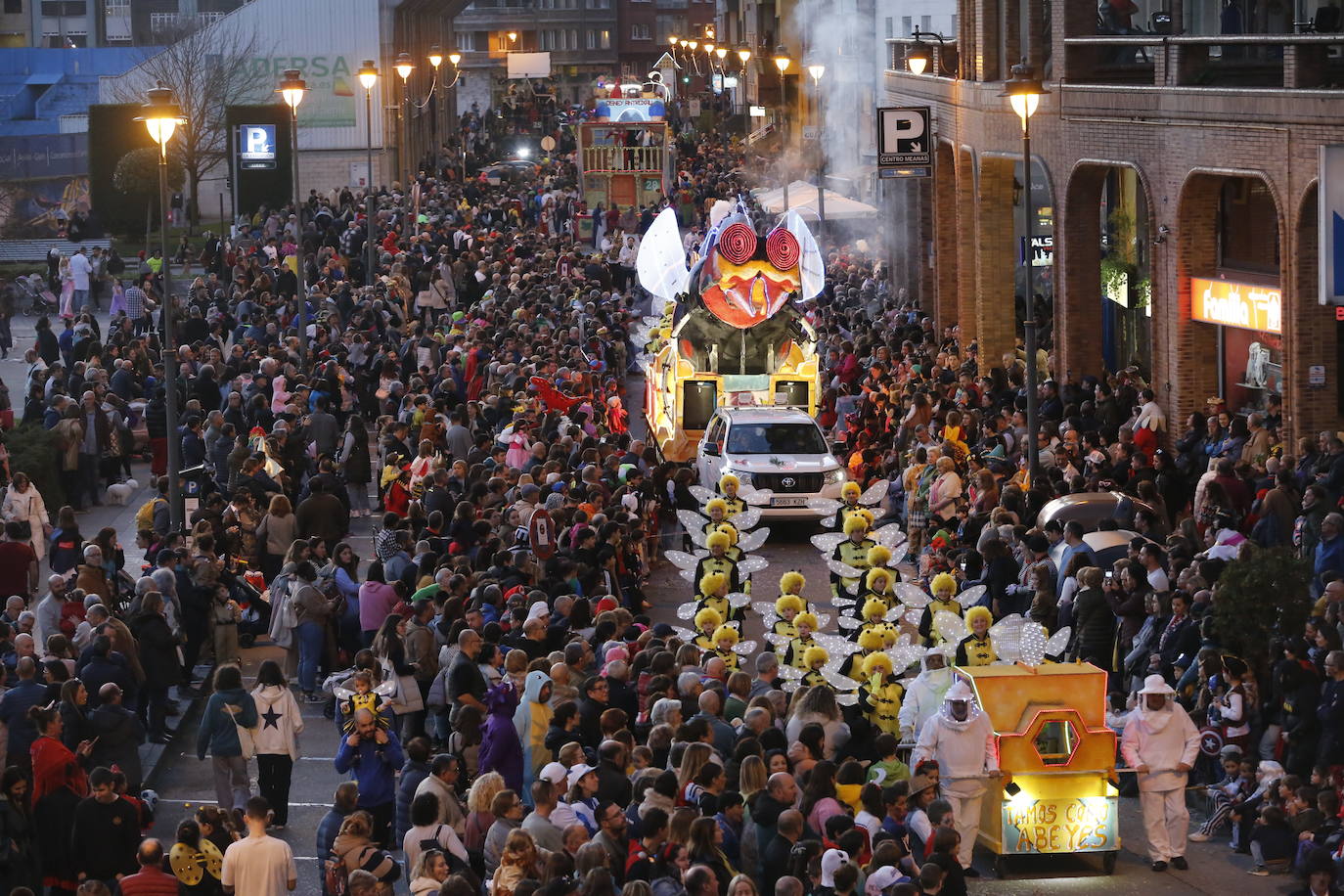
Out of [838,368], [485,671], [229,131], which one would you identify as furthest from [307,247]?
[485,671]

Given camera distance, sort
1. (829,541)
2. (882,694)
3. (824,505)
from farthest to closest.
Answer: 1. (824,505)
2. (829,541)
3. (882,694)

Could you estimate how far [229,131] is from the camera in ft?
195

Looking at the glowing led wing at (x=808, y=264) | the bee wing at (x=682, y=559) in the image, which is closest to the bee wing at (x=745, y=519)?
the bee wing at (x=682, y=559)

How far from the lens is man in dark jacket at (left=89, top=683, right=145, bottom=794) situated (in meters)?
15.6

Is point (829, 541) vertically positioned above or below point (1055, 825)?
A: above

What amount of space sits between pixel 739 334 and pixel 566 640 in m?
13.0

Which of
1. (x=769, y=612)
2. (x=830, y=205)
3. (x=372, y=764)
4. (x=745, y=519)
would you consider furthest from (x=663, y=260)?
(x=372, y=764)

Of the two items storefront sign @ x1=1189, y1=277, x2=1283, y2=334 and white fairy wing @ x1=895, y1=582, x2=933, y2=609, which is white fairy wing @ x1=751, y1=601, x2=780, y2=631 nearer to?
white fairy wing @ x1=895, y1=582, x2=933, y2=609

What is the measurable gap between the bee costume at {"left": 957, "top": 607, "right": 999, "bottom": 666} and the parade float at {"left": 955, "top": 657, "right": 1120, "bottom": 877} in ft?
4.04

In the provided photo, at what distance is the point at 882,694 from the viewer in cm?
1647

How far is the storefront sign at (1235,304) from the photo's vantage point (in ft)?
86.8

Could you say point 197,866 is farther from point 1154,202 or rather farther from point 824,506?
point 1154,202

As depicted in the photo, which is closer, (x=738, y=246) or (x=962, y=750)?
(x=962, y=750)

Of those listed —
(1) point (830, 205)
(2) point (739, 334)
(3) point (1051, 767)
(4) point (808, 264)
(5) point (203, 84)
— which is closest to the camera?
(3) point (1051, 767)
